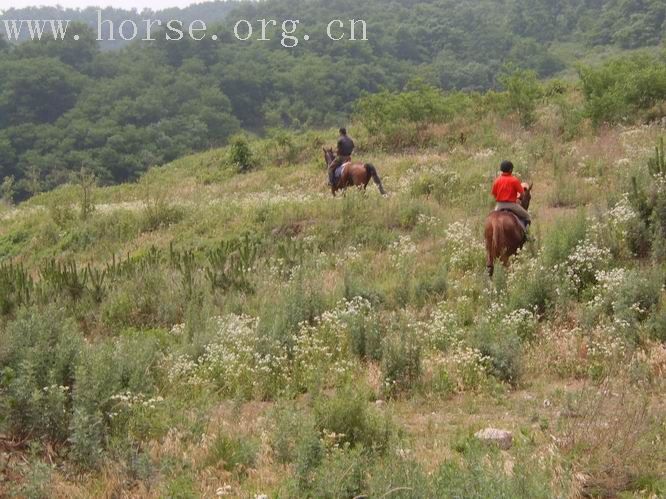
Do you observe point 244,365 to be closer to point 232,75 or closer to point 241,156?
point 241,156

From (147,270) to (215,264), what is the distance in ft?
3.62

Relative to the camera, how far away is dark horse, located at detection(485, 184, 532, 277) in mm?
10258

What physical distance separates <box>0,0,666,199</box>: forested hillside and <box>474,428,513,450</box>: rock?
4648 centimetres

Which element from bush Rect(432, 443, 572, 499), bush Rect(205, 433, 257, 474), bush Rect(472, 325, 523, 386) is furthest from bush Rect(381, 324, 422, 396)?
bush Rect(432, 443, 572, 499)

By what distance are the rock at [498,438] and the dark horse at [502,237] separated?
16.4 feet

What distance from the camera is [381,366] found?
7219mm

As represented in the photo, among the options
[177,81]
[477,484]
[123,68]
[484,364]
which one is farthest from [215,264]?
[123,68]

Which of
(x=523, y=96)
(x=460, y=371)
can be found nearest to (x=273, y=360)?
(x=460, y=371)

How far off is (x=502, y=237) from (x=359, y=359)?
3496 millimetres

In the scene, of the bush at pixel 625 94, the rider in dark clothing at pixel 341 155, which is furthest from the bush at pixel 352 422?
the bush at pixel 625 94

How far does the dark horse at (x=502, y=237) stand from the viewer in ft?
33.7

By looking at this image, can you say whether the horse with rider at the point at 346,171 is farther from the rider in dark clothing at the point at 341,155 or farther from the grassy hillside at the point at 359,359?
the grassy hillside at the point at 359,359

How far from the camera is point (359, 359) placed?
25.4ft

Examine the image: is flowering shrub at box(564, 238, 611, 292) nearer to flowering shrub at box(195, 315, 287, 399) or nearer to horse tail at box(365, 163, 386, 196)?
flowering shrub at box(195, 315, 287, 399)
